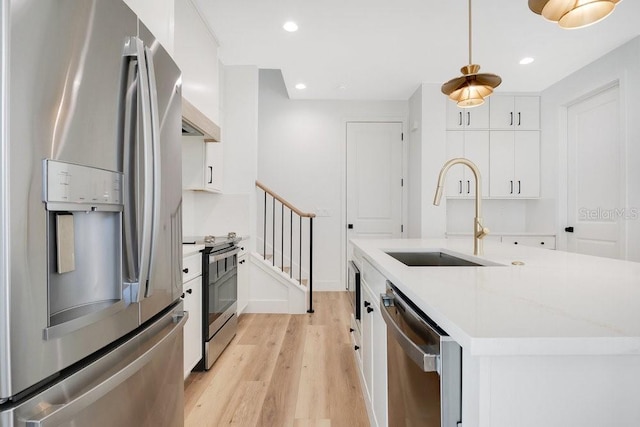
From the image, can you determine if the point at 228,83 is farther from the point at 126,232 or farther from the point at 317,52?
the point at 126,232

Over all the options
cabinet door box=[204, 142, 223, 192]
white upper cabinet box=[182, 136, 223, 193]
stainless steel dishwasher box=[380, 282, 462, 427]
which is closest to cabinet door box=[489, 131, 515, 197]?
cabinet door box=[204, 142, 223, 192]

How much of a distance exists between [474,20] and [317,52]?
1.42 metres

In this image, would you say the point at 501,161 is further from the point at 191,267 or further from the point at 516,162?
the point at 191,267

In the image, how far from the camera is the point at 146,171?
97cm

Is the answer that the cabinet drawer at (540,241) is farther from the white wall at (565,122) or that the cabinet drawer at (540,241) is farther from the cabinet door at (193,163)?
the cabinet door at (193,163)

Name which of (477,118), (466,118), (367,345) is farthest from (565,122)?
(367,345)

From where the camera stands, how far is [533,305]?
0.75m

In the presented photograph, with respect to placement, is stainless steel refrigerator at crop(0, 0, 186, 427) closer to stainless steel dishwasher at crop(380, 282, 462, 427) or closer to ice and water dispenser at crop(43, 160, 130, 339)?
ice and water dispenser at crop(43, 160, 130, 339)

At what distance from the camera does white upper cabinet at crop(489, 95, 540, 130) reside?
4.36 meters

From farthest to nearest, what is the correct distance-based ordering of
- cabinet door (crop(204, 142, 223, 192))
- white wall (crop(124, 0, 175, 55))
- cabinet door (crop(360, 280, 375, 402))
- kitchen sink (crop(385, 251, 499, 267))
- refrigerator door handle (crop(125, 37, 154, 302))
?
cabinet door (crop(204, 142, 223, 192)) < kitchen sink (crop(385, 251, 499, 267)) < cabinet door (crop(360, 280, 375, 402)) < white wall (crop(124, 0, 175, 55)) < refrigerator door handle (crop(125, 37, 154, 302))

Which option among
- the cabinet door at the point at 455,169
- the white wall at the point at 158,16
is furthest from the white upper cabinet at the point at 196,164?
the cabinet door at the point at 455,169

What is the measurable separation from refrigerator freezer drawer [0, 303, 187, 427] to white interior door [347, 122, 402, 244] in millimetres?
3717

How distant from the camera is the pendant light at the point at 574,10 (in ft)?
4.08

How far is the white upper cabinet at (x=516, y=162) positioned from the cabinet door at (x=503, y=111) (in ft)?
0.38
